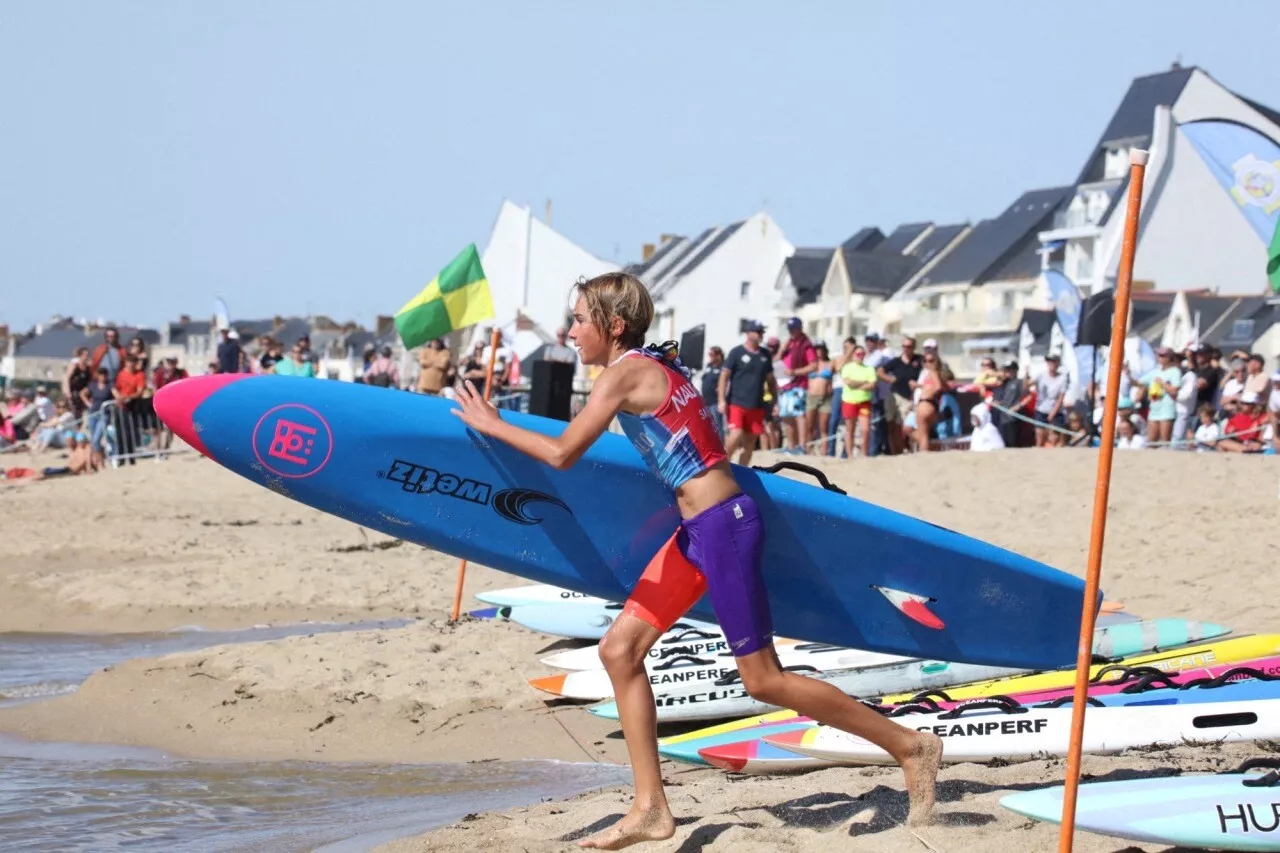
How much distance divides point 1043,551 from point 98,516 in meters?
9.18

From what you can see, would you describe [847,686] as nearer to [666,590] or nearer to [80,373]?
[666,590]

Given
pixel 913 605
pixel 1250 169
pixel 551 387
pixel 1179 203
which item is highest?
pixel 1179 203

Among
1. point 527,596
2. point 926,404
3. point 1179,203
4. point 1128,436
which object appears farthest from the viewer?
point 1179,203

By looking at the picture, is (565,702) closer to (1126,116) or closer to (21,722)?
(21,722)

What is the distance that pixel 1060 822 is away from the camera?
3682 mm

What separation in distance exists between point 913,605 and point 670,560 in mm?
1390

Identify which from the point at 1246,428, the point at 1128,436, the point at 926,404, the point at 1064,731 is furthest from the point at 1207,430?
the point at 1064,731

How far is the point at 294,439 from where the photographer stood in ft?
17.2

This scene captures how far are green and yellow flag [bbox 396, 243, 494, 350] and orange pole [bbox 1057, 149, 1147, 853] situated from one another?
10.1 metres

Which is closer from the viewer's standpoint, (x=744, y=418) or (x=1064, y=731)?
(x=1064, y=731)

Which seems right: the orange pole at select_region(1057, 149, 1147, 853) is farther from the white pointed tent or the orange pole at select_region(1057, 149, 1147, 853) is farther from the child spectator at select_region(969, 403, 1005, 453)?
the white pointed tent

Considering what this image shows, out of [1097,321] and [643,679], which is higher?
[1097,321]

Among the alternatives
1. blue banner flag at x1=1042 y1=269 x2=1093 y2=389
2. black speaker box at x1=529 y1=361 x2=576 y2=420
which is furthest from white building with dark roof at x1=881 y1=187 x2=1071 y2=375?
black speaker box at x1=529 y1=361 x2=576 y2=420

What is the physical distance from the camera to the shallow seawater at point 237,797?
16.7 feet
